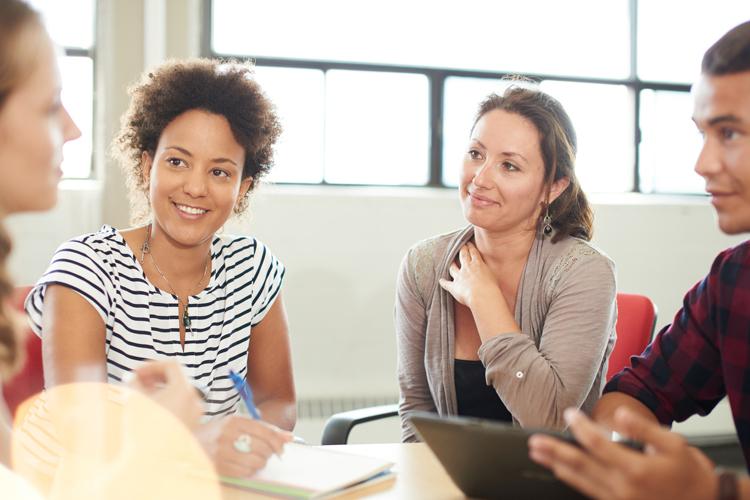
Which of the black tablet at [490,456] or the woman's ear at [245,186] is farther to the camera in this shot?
the woman's ear at [245,186]

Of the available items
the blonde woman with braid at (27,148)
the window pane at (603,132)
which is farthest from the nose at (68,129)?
the window pane at (603,132)

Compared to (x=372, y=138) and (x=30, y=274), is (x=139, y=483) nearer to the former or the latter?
(x=30, y=274)

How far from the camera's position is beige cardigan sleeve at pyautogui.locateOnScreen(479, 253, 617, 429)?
1655 mm

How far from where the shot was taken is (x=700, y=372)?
1451 mm

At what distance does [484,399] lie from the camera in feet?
6.13

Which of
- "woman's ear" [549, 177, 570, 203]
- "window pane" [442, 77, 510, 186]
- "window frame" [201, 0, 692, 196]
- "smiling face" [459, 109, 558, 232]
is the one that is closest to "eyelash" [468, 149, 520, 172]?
"smiling face" [459, 109, 558, 232]

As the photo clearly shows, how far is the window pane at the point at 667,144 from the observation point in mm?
3721

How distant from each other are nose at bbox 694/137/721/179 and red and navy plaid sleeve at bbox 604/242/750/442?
217mm

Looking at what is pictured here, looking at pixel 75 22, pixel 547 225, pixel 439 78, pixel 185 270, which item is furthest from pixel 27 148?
pixel 439 78

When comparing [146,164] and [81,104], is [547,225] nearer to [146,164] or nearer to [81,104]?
[146,164]

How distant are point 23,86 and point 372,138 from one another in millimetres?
2440

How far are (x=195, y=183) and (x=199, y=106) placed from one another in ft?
0.66

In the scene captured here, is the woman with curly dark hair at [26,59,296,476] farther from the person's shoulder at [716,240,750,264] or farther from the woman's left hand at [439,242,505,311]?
the person's shoulder at [716,240,750,264]

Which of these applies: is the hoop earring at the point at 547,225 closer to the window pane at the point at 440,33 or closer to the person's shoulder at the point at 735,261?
the person's shoulder at the point at 735,261
